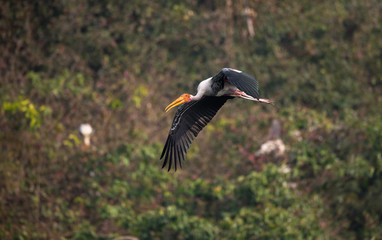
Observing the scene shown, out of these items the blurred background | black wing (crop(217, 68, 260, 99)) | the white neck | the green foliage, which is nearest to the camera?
black wing (crop(217, 68, 260, 99))

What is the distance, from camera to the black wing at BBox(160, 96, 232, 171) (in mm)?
6004

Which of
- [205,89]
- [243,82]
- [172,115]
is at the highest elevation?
[172,115]

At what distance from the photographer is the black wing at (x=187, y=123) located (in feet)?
19.7

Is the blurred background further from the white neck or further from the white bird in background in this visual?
the white neck

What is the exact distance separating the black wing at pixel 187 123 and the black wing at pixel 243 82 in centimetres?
90

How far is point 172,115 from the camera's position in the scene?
408 inches

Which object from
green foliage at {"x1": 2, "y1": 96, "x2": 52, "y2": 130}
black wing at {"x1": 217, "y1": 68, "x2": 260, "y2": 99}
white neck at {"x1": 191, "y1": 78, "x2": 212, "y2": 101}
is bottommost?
black wing at {"x1": 217, "y1": 68, "x2": 260, "y2": 99}

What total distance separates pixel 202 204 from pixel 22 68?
3.81 meters

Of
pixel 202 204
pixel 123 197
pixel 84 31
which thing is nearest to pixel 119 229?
pixel 123 197

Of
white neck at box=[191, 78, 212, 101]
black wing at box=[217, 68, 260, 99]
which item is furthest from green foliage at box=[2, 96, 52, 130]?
black wing at box=[217, 68, 260, 99]

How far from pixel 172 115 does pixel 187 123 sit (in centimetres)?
427

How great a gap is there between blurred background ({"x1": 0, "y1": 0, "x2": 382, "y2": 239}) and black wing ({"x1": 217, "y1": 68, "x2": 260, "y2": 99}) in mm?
2551

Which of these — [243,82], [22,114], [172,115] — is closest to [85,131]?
[22,114]

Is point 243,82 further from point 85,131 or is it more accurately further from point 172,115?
point 172,115
